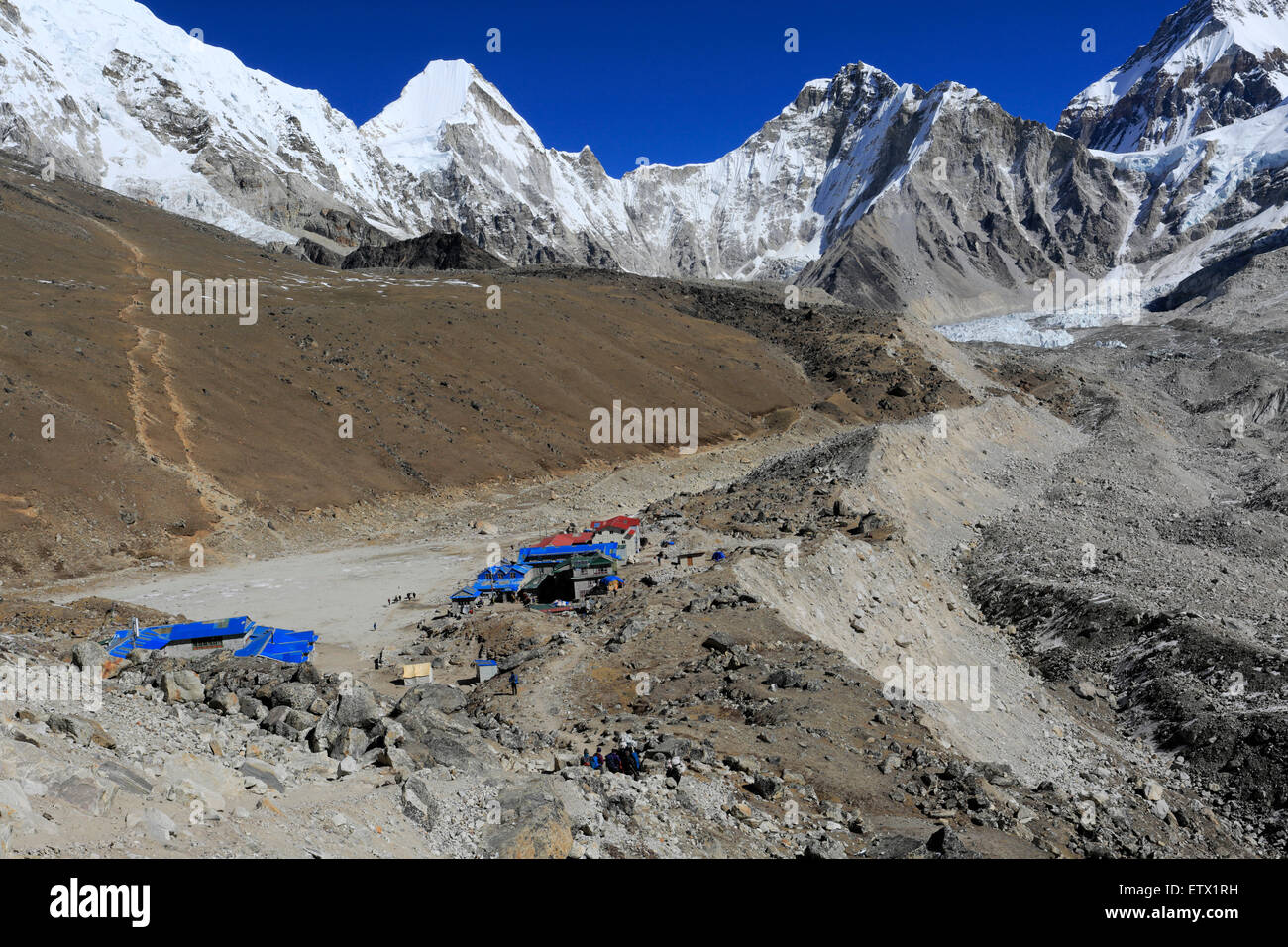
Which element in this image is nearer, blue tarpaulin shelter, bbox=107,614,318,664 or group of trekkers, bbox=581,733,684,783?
group of trekkers, bbox=581,733,684,783

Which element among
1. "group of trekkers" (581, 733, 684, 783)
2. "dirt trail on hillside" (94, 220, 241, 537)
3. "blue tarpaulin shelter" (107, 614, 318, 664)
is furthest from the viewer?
"dirt trail on hillside" (94, 220, 241, 537)

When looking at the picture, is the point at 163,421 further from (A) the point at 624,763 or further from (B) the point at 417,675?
(A) the point at 624,763

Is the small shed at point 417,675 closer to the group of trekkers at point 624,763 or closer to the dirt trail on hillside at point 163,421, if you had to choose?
the group of trekkers at point 624,763

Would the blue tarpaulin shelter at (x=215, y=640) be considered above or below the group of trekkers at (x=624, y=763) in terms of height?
above

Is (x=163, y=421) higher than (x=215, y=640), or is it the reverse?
(x=163, y=421)

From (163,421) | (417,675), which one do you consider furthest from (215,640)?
(163,421)

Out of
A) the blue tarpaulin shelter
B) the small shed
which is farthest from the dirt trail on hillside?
the small shed

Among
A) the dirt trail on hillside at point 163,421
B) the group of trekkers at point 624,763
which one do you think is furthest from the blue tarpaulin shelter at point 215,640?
the dirt trail on hillside at point 163,421

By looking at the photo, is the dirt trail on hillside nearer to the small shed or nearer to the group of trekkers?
the small shed

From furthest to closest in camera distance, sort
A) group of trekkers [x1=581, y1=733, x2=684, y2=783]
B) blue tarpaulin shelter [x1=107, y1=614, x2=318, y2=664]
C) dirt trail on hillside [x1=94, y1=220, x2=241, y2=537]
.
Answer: dirt trail on hillside [x1=94, y1=220, x2=241, y2=537], blue tarpaulin shelter [x1=107, y1=614, x2=318, y2=664], group of trekkers [x1=581, y1=733, x2=684, y2=783]

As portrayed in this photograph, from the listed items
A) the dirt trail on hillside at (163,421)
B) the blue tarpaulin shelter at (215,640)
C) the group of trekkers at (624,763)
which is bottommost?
the group of trekkers at (624,763)
